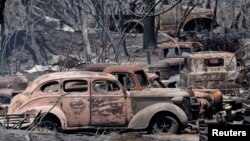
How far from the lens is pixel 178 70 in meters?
19.2

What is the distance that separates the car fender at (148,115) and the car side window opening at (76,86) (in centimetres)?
123

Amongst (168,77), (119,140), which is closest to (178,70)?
(168,77)

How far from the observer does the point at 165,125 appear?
12.2 metres

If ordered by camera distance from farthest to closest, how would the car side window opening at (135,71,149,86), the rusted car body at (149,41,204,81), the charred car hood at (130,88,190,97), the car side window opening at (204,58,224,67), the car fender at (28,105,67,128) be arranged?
the rusted car body at (149,41,204,81), the car side window opening at (204,58,224,67), the car side window opening at (135,71,149,86), the charred car hood at (130,88,190,97), the car fender at (28,105,67,128)

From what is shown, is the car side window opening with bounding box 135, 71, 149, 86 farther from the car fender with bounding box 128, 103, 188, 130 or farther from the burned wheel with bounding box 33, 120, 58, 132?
the burned wheel with bounding box 33, 120, 58, 132

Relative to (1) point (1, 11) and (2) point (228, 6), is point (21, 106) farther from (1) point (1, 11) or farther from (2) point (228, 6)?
(2) point (228, 6)

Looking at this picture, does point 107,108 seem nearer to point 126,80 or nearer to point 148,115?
point 148,115

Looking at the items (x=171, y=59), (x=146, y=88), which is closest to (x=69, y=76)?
(x=146, y=88)

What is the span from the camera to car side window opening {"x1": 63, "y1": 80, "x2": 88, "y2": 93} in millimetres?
12180

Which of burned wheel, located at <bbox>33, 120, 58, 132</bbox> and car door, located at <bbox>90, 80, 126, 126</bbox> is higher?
car door, located at <bbox>90, 80, 126, 126</bbox>

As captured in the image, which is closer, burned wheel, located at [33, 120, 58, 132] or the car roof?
burned wheel, located at [33, 120, 58, 132]

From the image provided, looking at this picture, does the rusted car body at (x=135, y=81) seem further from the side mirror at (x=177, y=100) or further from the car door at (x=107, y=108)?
the car door at (x=107, y=108)

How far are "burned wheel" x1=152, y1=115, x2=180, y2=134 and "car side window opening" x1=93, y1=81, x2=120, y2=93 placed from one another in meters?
1.10

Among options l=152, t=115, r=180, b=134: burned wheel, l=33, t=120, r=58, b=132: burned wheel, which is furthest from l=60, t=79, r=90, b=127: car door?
l=152, t=115, r=180, b=134: burned wheel
